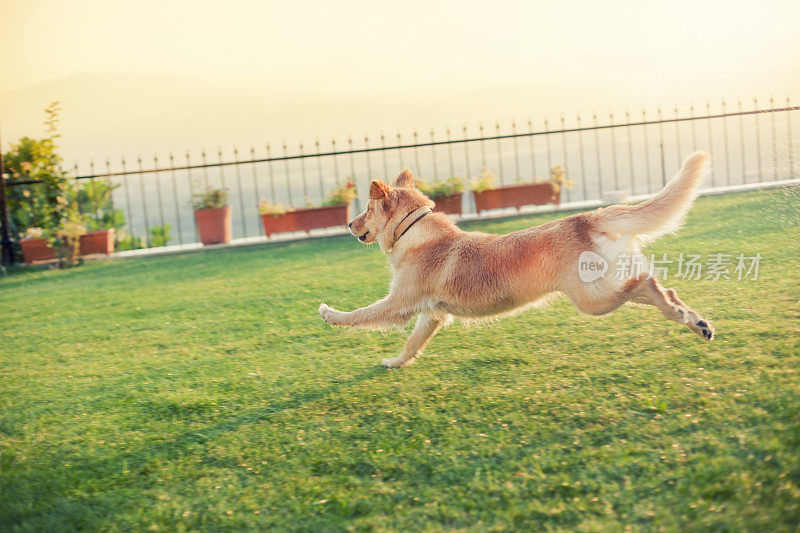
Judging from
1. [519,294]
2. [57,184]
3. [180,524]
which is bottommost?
[180,524]

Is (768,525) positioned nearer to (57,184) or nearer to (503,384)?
(503,384)

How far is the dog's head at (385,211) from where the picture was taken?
4844mm

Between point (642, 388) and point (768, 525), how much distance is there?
1628mm

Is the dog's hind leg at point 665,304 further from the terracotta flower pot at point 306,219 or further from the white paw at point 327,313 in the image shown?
the terracotta flower pot at point 306,219

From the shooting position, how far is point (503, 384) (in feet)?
14.9

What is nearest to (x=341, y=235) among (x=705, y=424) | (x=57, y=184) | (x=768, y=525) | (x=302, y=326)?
(x=57, y=184)

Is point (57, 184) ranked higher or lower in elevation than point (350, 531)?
higher

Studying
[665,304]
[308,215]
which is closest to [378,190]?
[665,304]

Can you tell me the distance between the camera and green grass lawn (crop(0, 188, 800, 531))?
298cm

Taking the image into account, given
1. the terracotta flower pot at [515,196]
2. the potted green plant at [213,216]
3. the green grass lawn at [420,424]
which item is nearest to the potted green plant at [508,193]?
the terracotta flower pot at [515,196]

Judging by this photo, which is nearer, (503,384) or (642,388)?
(642,388)

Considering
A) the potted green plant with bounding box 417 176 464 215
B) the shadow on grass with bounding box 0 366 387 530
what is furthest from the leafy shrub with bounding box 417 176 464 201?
the shadow on grass with bounding box 0 366 387 530

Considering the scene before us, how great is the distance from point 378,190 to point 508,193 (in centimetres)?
1025

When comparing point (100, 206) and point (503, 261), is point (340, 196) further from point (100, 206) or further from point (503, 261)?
point (503, 261)
